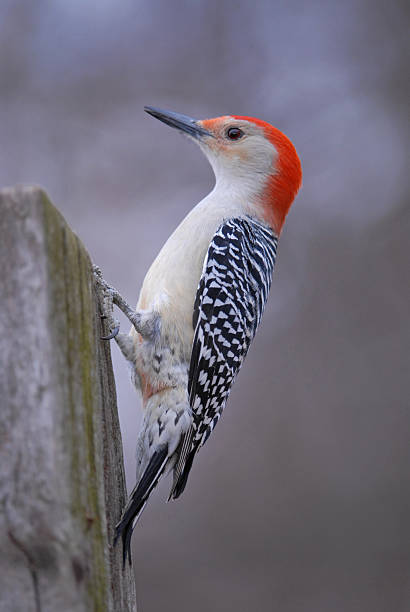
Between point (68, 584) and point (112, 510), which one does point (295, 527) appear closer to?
point (112, 510)

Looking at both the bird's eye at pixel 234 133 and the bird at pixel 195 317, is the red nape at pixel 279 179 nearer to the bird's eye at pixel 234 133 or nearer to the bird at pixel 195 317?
the bird at pixel 195 317

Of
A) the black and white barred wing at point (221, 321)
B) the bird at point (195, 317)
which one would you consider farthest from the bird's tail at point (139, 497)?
the black and white barred wing at point (221, 321)

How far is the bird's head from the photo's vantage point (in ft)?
9.05

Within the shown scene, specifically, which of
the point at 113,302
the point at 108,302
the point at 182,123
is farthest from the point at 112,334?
the point at 182,123

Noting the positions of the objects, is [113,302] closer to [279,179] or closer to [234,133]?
[279,179]

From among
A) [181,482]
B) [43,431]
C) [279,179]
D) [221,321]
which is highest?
[279,179]

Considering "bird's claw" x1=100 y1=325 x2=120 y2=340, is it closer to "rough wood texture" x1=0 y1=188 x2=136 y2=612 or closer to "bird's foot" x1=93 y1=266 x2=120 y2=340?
"bird's foot" x1=93 y1=266 x2=120 y2=340

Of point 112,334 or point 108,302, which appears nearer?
point 112,334

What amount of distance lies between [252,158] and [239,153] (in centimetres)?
7

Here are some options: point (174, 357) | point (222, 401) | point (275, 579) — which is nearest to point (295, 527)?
point (275, 579)

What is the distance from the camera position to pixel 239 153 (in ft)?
9.38

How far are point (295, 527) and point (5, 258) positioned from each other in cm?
251

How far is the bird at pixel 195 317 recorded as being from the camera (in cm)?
191

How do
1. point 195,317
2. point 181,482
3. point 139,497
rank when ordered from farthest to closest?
point 195,317 < point 181,482 < point 139,497
